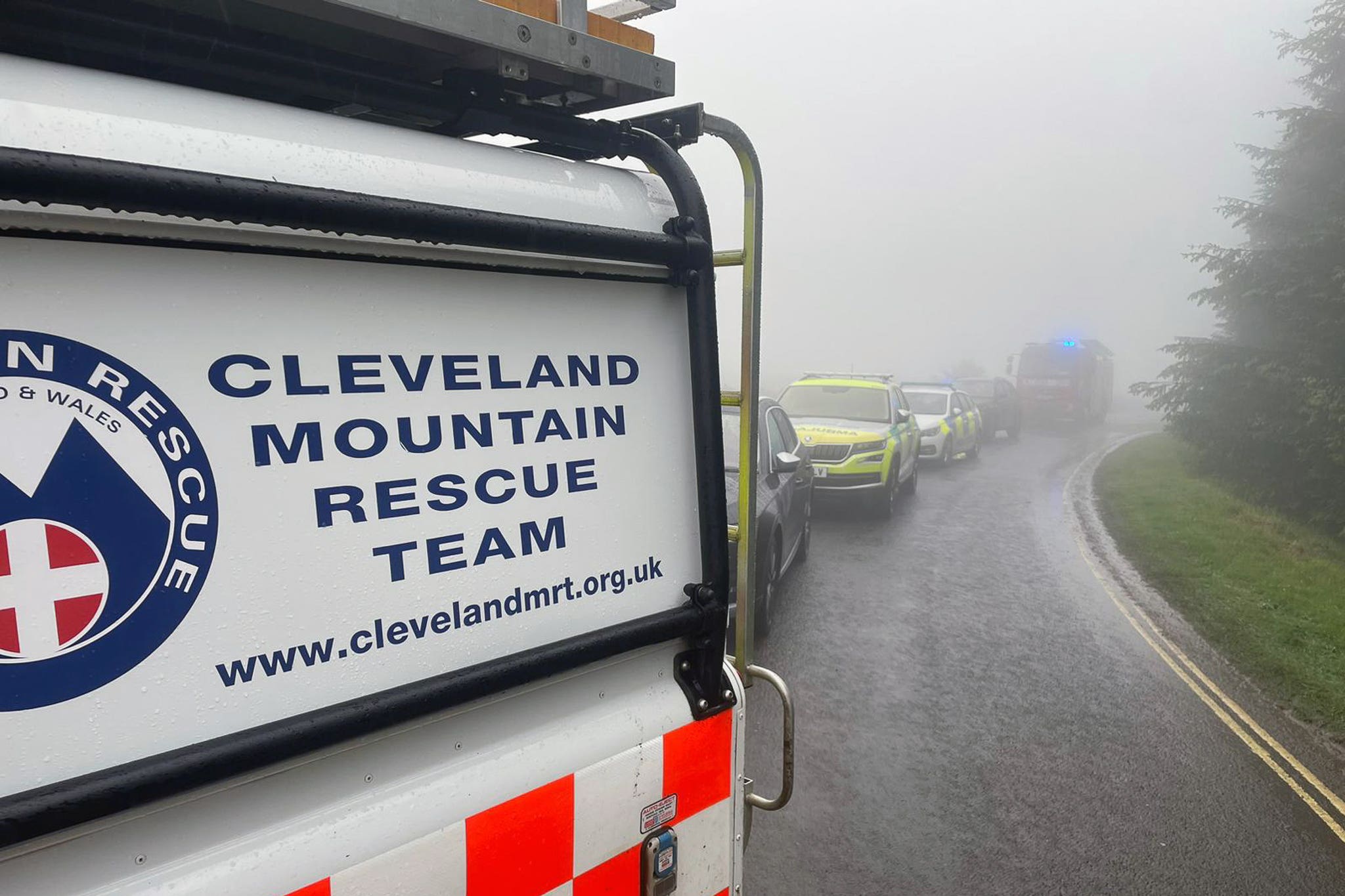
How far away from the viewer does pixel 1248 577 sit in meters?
10.3

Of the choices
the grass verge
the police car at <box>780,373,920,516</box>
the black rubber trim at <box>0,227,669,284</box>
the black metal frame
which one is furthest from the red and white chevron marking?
the police car at <box>780,373,920,516</box>

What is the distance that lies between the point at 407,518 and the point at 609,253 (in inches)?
27.3

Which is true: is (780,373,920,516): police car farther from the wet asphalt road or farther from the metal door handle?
the metal door handle

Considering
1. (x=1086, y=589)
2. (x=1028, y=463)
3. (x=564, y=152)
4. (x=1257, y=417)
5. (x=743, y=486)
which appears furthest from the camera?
(x=1028, y=463)

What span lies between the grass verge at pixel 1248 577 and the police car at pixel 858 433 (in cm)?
316

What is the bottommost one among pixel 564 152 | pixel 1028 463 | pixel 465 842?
pixel 1028 463

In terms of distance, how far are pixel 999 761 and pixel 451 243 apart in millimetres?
4859

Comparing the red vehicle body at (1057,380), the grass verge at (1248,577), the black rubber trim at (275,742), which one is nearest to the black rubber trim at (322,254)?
the black rubber trim at (275,742)

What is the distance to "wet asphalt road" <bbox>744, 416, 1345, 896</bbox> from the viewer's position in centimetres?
423

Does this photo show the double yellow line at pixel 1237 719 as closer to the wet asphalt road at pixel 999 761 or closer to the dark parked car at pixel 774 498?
the wet asphalt road at pixel 999 761

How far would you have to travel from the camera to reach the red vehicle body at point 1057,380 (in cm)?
3491

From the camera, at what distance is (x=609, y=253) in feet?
6.26

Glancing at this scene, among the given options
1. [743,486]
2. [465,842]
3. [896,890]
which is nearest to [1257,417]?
[896,890]

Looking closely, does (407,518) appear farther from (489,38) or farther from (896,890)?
(896,890)
